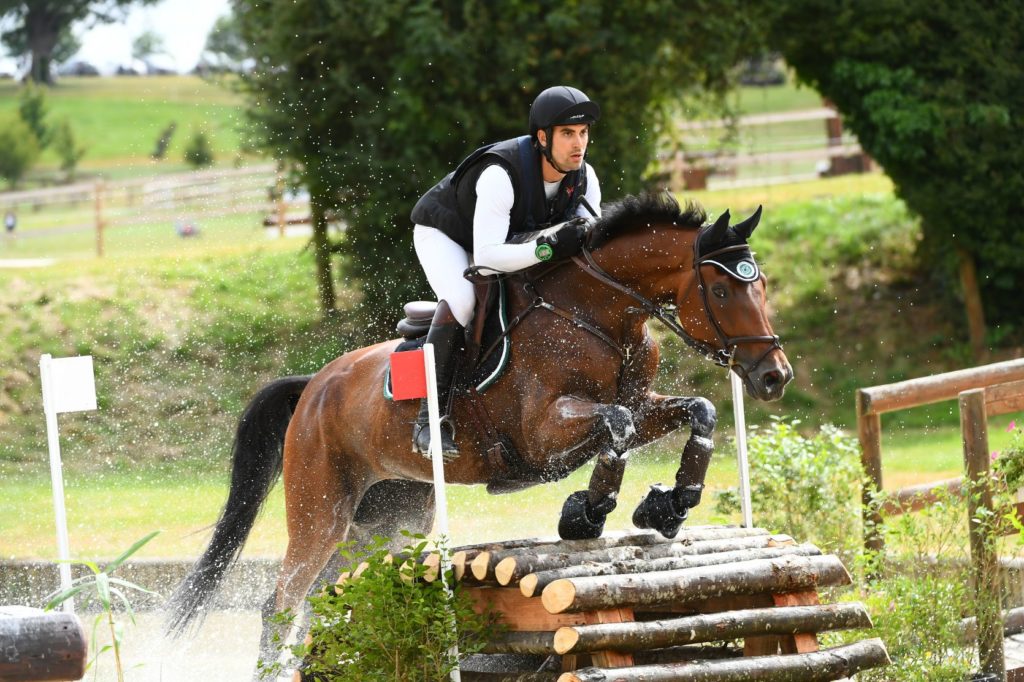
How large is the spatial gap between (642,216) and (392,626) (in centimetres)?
160

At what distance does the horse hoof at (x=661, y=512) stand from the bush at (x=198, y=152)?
18382 mm

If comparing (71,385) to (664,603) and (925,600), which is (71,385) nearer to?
(664,603)

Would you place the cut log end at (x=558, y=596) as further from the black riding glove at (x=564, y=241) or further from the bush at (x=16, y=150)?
the bush at (x=16, y=150)

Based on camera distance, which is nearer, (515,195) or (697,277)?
(697,277)

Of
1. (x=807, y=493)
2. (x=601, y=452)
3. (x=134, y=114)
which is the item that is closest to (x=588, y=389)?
(x=601, y=452)

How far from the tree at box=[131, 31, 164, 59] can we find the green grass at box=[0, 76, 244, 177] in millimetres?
817

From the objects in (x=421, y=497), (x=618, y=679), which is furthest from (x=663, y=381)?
(x=618, y=679)

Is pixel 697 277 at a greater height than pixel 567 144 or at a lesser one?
lesser

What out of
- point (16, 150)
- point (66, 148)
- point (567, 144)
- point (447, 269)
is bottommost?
point (447, 269)

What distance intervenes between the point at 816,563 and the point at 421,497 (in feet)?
5.81

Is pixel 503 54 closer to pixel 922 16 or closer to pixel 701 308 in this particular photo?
pixel 922 16

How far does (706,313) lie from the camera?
4.27 m

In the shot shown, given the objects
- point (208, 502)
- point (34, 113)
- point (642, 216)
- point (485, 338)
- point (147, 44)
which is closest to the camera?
point (642, 216)

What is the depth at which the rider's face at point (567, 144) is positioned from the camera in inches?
179
